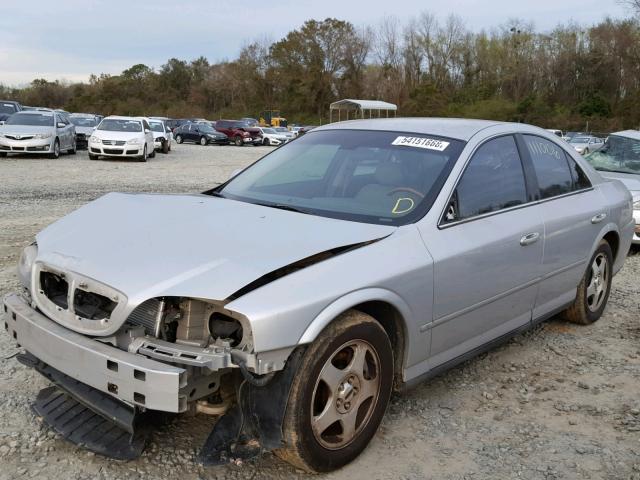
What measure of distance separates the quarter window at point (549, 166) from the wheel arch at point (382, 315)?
5.68 ft

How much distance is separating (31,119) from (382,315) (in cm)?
1885

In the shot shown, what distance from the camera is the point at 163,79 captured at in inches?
3686

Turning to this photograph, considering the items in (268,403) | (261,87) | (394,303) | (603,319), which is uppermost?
(261,87)

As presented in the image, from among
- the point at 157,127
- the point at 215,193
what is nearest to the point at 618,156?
the point at 215,193

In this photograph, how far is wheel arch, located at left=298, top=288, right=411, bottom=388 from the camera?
2580mm

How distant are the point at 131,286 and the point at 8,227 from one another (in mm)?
6694

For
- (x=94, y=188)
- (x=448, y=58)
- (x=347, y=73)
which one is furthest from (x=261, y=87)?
(x=94, y=188)

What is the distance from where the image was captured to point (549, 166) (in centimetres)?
444

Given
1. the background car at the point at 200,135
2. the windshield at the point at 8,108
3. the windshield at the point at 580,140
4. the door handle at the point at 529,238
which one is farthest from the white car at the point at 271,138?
the door handle at the point at 529,238

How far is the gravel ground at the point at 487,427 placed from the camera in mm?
2865

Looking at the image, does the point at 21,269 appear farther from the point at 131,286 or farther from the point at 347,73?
the point at 347,73

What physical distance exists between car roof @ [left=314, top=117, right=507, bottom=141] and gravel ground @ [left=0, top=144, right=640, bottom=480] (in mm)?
1554

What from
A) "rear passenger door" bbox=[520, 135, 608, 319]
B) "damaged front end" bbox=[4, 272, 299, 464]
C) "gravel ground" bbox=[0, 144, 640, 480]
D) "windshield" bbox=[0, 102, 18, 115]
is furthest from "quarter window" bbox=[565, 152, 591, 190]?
"windshield" bbox=[0, 102, 18, 115]

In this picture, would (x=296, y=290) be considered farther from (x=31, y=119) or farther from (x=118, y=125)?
(x=118, y=125)
